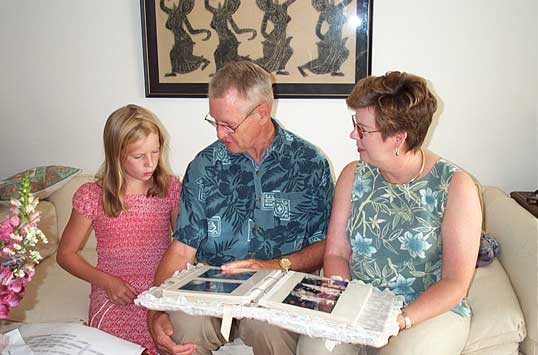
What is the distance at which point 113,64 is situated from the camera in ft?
9.05

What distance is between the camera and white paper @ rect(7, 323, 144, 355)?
127 cm

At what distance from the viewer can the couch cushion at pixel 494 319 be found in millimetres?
1552

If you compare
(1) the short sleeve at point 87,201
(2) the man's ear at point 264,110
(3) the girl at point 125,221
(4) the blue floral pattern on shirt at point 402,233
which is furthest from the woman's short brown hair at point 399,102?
(1) the short sleeve at point 87,201

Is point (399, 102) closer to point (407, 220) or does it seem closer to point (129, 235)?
point (407, 220)

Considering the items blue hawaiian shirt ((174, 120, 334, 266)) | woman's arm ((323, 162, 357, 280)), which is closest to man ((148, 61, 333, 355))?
blue hawaiian shirt ((174, 120, 334, 266))

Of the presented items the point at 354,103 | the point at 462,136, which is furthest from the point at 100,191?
the point at 462,136

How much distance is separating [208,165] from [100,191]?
410 mm

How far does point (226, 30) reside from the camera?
258 centimetres

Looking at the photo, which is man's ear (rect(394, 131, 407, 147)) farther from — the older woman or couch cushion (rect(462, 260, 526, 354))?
couch cushion (rect(462, 260, 526, 354))

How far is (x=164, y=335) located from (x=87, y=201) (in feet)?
1.93

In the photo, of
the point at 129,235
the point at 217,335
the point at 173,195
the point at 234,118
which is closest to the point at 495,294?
the point at 217,335

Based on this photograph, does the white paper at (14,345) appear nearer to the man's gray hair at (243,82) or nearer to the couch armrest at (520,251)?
the man's gray hair at (243,82)

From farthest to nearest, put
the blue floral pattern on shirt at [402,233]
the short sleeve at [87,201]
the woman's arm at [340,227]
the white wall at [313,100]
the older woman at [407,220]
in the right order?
the white wall at [313,100] → the short sleeve at [87,201] → the woman's arm at [340,227] → the blue floral pattern on shirt at [402,233] → the older woman at [407,220]

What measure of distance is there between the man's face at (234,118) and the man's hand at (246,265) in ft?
1.24
